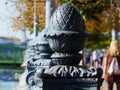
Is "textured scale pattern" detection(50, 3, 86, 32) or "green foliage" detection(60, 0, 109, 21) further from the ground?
"green foliage" detection(60, 0, 109, 21)

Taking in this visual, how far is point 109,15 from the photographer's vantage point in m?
29.1

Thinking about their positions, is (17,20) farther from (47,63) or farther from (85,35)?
(85,35)

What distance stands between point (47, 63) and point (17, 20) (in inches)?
791

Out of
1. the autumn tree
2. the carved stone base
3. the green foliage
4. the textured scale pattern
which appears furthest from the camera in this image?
the autumn tree

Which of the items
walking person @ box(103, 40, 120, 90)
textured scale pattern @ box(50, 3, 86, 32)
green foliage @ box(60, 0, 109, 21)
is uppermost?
green foliage @ box(60, 0, 109, 21)

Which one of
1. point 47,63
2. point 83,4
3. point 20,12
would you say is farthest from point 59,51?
point 20,12

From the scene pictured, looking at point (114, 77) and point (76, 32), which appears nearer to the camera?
point (76, 32)

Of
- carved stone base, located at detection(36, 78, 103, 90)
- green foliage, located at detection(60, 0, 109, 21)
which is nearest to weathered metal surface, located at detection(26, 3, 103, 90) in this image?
carved stone base, located at detection(36, 78, 103, 90)

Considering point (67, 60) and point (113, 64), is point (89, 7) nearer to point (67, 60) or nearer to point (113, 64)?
point (113, 64)

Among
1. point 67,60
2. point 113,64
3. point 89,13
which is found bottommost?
point 113,64

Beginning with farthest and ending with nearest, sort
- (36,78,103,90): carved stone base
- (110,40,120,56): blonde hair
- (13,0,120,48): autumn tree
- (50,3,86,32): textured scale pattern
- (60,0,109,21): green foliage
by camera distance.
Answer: (13,0,120,48): autumn tree
(60,0,109,21): green foliage
(110,40,120,56): blonde hair
(50,3,86,32): textured scale pattern
(36,78,103,90): carved stone base

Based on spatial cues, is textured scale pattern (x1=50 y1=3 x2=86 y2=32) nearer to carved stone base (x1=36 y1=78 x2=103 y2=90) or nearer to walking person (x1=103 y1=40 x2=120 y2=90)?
carved stone base (x1=36 y1=78 x2=103 y2=90)

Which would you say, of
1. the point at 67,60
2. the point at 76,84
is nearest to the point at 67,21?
the point at 67,60

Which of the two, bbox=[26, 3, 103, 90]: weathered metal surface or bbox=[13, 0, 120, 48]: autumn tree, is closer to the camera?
bbox=[26, 3, 103, 90]: weathered metal surface
